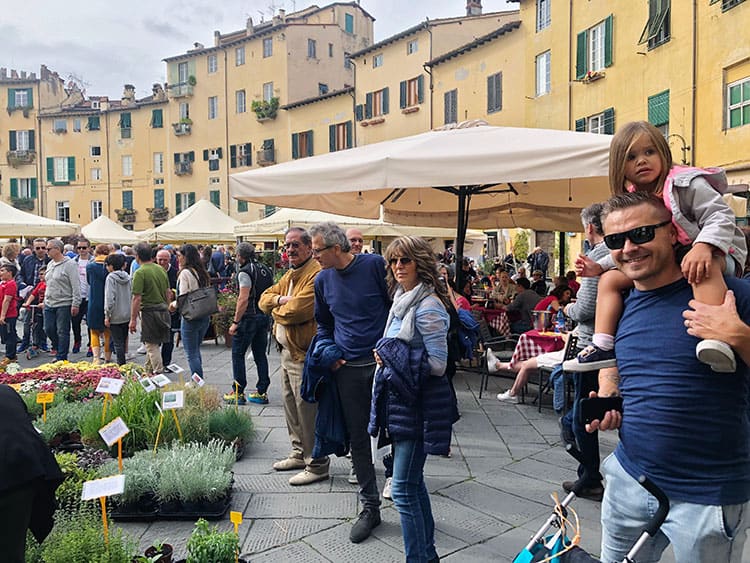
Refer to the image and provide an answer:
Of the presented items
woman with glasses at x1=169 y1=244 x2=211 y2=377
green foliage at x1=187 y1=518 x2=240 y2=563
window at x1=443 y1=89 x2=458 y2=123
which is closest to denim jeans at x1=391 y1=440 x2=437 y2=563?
green foliage at x1=187 y1=518 x2=240 y2=563

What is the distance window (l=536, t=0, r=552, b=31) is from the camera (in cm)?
2113

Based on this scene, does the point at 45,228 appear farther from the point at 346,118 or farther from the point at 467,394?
the point at 346,118

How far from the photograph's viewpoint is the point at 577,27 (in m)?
19.6

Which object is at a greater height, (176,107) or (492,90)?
(176,107)

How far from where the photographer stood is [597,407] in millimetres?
1875

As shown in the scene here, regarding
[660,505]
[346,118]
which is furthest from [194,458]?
[346,118]

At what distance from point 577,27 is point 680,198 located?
66.6 ft

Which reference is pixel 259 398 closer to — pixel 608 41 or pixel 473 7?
pixel 608 41

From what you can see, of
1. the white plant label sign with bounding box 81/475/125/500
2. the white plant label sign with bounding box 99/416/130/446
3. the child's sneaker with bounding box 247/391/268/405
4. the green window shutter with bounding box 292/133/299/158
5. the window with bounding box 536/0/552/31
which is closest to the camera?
the white plant label sign with bounding box 81/475/125/500

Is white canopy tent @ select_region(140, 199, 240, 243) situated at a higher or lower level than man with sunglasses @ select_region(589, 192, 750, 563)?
higher

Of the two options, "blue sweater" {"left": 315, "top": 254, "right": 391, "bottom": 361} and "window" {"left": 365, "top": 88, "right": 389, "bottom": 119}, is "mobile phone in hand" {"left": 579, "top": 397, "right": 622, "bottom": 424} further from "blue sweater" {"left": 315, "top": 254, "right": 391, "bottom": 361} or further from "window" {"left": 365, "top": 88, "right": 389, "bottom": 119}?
"window" {"left": 365, "top": 88, "right": 389, "bottom": 119}

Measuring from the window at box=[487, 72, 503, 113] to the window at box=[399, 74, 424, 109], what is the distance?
4.78 metres

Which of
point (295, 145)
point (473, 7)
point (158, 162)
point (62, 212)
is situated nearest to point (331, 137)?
point (295, 145)

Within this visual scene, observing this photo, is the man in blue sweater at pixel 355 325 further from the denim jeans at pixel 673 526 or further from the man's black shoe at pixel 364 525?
the denim jeans at pixel 673 526
